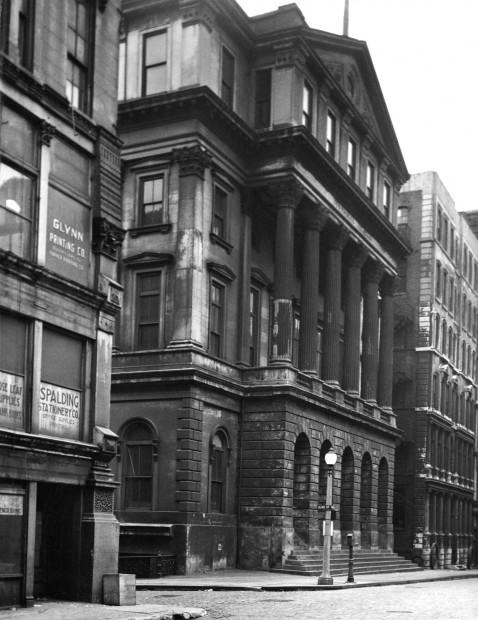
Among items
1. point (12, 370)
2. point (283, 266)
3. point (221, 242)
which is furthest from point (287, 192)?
point (12, 370)

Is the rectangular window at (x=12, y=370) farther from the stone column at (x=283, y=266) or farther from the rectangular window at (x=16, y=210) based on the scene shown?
the stone column at (x=283, y=266)

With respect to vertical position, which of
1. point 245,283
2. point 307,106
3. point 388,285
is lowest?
point 245,283

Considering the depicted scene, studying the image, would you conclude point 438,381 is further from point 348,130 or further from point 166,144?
point 166,144

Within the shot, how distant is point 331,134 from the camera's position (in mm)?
50812

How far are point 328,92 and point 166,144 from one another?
10411 mm

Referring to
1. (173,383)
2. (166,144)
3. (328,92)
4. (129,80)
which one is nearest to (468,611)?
(173,383)

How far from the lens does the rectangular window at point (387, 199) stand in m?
59.2

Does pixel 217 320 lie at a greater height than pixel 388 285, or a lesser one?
lesser

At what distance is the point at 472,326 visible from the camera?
274 ft

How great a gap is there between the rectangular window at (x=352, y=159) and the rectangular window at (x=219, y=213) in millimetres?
10897

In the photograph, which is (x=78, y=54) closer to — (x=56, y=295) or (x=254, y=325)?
(x=56, y=295)

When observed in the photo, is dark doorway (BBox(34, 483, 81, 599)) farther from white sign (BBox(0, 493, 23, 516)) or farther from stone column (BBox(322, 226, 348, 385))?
stone column (BBox(322, 226, 348, 385))

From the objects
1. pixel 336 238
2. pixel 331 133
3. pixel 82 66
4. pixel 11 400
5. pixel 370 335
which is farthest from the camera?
pixel 370 335

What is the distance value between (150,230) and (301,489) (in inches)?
489
